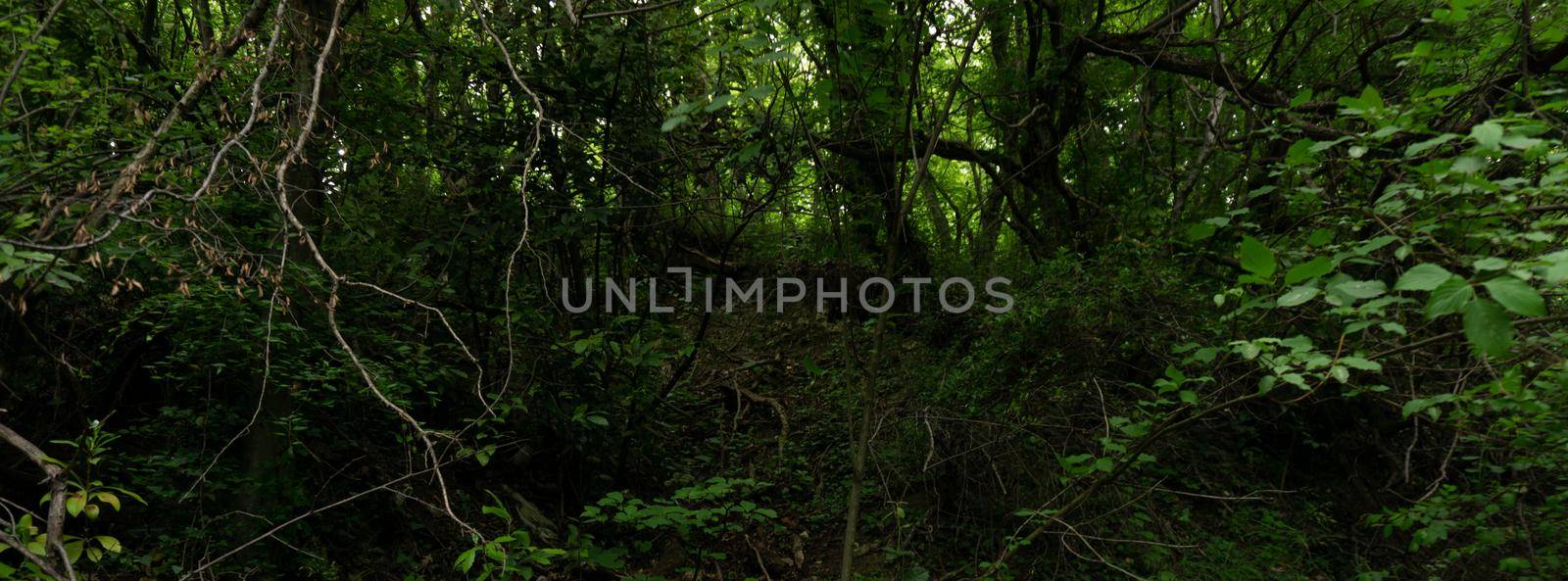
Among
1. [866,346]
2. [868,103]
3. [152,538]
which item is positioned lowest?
[152,538]

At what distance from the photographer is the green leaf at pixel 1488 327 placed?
4.35 feet

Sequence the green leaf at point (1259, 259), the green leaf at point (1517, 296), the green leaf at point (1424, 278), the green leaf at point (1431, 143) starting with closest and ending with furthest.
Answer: the green leaf at point (1517, 296), the green leaf at point (1424, 278), the green leaf at point (1431, 143), the green leaf at point (1259, 259)

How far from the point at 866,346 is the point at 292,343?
3916 millimetres

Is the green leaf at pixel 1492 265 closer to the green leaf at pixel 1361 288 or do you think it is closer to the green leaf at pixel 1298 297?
the green leaf at pixel 1361 288

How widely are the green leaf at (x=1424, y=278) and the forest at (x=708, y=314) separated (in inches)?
14.6

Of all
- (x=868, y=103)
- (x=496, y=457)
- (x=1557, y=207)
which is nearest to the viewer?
(x=1557, y=207)

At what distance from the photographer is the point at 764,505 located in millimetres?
4973

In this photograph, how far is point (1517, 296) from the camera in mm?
1299

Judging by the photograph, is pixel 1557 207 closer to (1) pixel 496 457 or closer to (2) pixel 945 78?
(2) pixel 945 78

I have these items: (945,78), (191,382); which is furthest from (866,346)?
(191,382)

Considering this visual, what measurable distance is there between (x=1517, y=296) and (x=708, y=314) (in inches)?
151

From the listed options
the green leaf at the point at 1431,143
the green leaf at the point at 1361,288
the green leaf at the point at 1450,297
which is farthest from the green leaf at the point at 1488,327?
the green leaf at the point at 1431,143

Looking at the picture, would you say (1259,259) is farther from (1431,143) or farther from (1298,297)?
(1431,143)

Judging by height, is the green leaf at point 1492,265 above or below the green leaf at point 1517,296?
above
